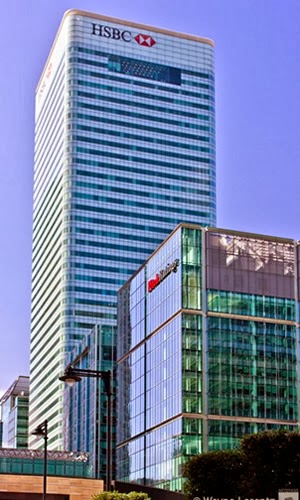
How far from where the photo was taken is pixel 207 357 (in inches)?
4208

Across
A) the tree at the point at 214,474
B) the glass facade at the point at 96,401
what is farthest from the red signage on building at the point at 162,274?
the glass facade at the point at 96,401

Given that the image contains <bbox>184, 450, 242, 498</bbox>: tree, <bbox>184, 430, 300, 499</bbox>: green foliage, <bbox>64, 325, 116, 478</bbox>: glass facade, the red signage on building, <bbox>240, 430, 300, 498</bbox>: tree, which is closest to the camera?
<bbox>240, 430, 300, 498</bbox>: tree

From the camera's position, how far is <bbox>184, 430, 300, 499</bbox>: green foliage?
62.2m

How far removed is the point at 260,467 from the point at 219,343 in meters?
44.4

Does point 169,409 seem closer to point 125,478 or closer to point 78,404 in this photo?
point 125,478

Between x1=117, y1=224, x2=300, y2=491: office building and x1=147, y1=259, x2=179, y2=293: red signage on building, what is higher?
x1=147, y1=259, x2=179, y2=293: red signage on building

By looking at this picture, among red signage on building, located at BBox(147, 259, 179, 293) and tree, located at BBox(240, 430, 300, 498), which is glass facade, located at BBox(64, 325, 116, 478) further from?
tree, located at BBox(240, 430, 300, 498)

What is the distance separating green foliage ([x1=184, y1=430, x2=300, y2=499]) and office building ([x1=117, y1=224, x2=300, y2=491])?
3421cm

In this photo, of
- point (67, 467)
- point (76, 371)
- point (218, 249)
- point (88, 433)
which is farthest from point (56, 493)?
point (88, 433)

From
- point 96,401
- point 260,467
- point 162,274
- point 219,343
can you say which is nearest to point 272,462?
point 260,467

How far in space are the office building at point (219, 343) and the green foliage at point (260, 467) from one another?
34.2 m

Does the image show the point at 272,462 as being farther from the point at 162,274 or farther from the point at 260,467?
the point at 162,274

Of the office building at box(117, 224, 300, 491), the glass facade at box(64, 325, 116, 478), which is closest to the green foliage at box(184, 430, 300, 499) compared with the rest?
the office building at box(117, 224, 300, 491)

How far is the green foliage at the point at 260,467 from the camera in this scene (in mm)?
62188
